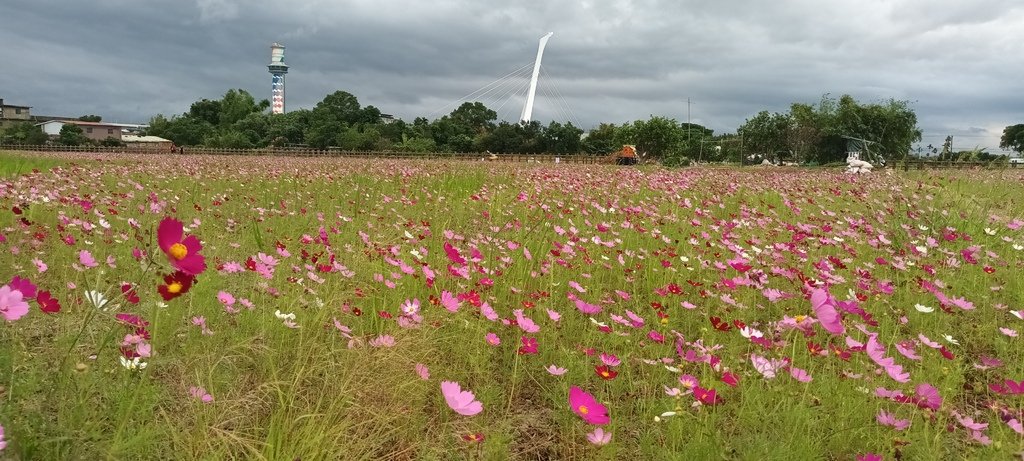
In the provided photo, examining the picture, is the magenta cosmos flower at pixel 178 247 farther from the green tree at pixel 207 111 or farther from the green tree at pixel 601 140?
the green tree at pixel 207 111

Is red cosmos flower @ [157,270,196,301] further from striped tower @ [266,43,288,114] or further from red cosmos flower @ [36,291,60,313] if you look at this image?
striped tower @ [266,43,288,114]

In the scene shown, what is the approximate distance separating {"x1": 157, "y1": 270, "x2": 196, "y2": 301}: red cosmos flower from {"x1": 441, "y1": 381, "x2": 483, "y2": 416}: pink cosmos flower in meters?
0.50

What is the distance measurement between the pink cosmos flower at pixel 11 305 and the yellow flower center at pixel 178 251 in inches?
11.6

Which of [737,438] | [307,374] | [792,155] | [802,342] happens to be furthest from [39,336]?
[792,155]

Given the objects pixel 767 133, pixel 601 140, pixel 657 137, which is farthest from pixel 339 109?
pixel 767 133

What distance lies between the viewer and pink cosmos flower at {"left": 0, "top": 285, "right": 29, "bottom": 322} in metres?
1.05

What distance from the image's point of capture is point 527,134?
194 feet

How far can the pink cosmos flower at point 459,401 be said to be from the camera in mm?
1227

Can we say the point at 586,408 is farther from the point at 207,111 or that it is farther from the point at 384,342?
the point at 207,111

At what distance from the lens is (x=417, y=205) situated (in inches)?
221

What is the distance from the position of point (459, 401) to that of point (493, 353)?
3.13 ft

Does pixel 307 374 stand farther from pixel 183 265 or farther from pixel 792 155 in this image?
pixel 792 155

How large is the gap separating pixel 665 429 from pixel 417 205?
165 inches

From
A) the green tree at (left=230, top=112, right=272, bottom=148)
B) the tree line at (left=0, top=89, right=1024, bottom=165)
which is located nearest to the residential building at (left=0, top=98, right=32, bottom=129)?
the tree line at (left=0, top=89, right=1024, bottom=165)
